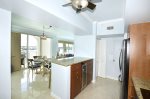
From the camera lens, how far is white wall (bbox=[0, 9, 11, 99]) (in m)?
1.75

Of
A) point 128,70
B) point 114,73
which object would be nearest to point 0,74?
point 128,70

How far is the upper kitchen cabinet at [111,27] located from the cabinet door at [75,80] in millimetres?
1992

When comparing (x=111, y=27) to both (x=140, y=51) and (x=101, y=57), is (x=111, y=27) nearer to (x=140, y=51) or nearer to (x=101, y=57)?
(x=101, y=57)

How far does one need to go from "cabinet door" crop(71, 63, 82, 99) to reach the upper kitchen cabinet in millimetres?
1992

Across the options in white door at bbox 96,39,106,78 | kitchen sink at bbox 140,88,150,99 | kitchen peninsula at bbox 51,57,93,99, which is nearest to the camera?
kitchen sink at bbox 140,88,150,99

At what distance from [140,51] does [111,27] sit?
222cm

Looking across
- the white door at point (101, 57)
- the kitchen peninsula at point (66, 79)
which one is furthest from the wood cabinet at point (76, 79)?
the white door at point (101, 57)

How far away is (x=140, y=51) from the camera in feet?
6.73

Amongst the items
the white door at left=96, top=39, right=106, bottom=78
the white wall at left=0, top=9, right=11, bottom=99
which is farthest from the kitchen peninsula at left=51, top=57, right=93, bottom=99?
the white door at left=96, top=39, right=106, bottom=78

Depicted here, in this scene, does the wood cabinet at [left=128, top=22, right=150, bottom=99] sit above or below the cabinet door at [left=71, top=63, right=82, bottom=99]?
above

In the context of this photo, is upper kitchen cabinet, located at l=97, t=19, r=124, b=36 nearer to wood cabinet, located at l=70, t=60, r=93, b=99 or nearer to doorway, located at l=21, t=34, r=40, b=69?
wood cabinet, located at l=70, t=60, r=93, b=99

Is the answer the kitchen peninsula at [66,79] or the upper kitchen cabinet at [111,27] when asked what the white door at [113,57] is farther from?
→ the kitchen peninsula at [66,79]

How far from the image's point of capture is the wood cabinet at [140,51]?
200 cm

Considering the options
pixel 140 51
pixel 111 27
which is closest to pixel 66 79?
pixel 140 51
